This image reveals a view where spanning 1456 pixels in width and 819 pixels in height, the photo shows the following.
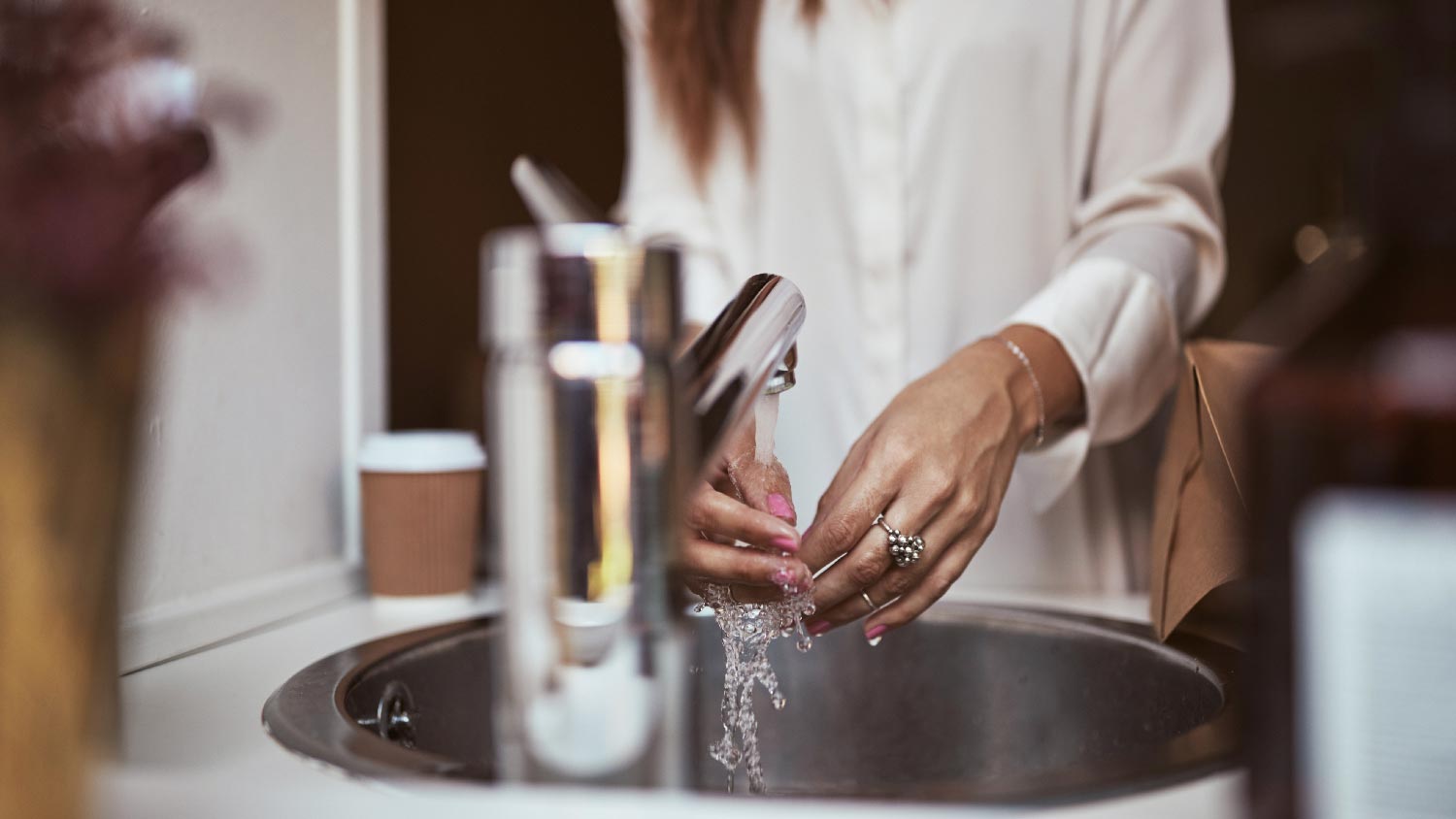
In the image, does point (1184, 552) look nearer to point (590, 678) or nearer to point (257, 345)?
point (590, 678)

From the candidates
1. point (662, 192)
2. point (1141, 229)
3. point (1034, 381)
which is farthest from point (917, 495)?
point (662, 192)

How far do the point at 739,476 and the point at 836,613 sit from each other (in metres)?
0.11

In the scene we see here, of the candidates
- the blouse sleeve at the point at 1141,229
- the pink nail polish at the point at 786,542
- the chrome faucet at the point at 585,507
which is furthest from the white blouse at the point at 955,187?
the chrome faucet at the point at 585,507

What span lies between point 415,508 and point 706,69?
0.51 m

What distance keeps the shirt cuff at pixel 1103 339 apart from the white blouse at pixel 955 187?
4cm

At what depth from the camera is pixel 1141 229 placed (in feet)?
3.09

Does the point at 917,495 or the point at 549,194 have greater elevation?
the point at 549,194

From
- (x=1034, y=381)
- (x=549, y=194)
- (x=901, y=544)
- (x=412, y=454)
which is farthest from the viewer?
(x=412, y=454)

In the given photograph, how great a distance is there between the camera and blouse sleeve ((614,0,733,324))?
3.50 feet

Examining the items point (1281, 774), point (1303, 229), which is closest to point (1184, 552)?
point (1281, 774)

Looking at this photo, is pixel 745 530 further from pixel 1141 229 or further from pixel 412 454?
pixel 1141 229

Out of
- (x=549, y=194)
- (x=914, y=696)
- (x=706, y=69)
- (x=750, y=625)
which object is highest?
(x=706, y=69)

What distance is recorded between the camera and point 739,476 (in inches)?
23.4

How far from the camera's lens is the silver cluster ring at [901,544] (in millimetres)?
625
